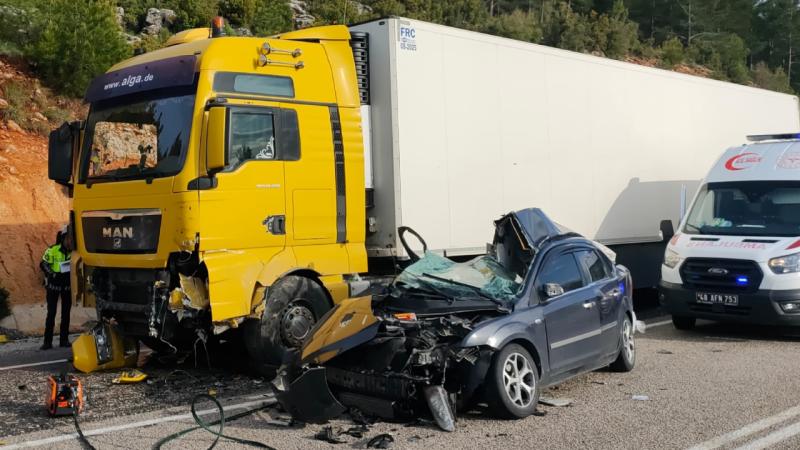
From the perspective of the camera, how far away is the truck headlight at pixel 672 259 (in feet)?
35.8

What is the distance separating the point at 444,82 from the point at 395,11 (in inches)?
1073

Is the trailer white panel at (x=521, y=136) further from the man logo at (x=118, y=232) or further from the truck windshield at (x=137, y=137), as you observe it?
the man logo at (x=118, y=232)

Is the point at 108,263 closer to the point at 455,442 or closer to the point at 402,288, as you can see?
the point at 402,288

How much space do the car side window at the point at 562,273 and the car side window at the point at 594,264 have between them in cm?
20

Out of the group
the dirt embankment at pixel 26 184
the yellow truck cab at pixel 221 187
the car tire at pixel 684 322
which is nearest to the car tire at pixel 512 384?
the yellow truck cab at pixel 221 187

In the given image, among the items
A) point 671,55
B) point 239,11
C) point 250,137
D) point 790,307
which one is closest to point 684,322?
point 790,307

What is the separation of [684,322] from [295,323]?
19.2 feet

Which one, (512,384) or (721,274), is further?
(721,274)

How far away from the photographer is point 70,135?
8.86 m

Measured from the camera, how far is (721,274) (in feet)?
34.0

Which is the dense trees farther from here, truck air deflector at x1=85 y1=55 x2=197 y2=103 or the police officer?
truck air deflector at x1=85 y1=55 x2=197 y2=103

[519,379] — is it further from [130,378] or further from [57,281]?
[57,281]

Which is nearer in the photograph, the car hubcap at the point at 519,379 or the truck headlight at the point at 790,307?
the car hubcap at the point at 519,379

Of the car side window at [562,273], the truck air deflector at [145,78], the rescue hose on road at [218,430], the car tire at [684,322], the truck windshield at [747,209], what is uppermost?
the truck air deflector at [145,78]
